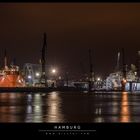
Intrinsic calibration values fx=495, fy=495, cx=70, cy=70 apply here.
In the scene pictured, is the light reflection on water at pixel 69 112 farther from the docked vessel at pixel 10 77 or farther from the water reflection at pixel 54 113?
the docked vessel at pixel 10 77

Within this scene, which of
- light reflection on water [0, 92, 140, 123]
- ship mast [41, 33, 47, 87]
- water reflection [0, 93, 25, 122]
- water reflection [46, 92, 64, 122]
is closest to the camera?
water reflection [46, 92, 64, 122]

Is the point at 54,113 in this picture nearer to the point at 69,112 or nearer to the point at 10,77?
the point at 69,112

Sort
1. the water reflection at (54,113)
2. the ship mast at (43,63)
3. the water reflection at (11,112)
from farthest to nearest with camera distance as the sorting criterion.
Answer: the ship mast at (43,63), the water reflection at (11,112), the water reflection at (54,113)

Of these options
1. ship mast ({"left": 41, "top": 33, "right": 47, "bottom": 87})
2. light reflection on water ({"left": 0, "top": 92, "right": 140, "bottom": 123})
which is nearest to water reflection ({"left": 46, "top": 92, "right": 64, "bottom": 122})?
light reflection on water ({"left": 0, "top": 92, "right": 140, "bottom": 123})

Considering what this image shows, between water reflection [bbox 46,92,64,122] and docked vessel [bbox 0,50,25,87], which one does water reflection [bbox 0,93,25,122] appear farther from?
docked vessel [bbox 0,50,25,87]

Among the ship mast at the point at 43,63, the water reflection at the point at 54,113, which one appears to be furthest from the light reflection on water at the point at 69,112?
the ship mast at the point at 43,63

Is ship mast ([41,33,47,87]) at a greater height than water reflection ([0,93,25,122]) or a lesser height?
greater

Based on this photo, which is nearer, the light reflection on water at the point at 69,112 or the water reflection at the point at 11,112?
the water reflection at the point at 11,112

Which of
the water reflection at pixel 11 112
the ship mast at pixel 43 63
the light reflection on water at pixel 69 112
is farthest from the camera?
the ship mast at pixel 43 63

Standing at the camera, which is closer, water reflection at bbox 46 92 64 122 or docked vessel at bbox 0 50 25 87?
water reflection at bbox 46 92 64 122

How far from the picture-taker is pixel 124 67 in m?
198
